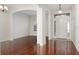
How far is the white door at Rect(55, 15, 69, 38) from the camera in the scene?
24.7 feet

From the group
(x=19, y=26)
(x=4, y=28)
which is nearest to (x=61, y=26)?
(x=19, y=26)

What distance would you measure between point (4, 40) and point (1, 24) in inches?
28.1

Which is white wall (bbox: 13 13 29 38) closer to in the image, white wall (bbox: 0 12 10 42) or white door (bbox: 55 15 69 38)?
white wall (bbox: 0 12 10 42)

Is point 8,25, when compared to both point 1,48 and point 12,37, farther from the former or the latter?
point 1,48

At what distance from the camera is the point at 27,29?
616cm

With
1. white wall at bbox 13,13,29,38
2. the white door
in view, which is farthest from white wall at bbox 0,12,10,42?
the white door

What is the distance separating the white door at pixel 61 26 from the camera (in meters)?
7.53

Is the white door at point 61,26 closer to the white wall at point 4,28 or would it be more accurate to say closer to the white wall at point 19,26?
the white wall at point 19,26

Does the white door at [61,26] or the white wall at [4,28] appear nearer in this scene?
the white wall at [4,28]

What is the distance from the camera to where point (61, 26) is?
26.7ft

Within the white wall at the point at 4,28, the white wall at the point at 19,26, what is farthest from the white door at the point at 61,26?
the white wall at the point at 4,28

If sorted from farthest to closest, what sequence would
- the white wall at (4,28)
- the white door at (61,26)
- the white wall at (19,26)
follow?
the white door at (61,26)
the white wall at (19,26)
the white wall at (4,28)

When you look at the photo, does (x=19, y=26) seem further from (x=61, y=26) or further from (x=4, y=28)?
(x=61, y=26)
